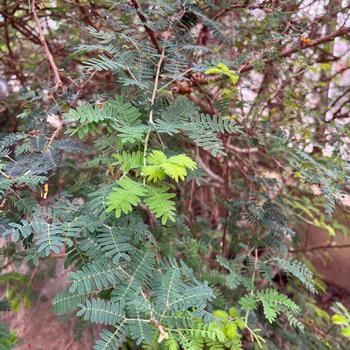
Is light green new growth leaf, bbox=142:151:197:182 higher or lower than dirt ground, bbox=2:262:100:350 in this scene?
higher

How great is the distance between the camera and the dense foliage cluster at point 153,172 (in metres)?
0.58

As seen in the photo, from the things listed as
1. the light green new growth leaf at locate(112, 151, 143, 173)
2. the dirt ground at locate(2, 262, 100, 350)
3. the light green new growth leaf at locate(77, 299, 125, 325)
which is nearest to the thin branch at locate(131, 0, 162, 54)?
the light green new growth leaf at locate(112, 151, 143, 173)

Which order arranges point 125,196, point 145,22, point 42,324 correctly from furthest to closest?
point 42,324
point 145,22
point 125,196

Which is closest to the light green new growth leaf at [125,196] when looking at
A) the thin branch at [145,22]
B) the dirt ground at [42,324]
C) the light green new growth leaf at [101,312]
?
the light green new growth leaf at [101,312]

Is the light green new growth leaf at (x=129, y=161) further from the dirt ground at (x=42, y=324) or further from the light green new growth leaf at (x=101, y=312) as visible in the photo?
the dirt ground at (x=42, y=324)

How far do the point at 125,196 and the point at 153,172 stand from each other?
0.18 feet

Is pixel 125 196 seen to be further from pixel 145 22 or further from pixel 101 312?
pixel 145 22

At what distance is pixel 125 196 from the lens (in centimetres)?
54

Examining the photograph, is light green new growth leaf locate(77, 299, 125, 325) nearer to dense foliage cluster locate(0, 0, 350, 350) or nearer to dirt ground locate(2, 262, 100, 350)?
dense foliage cluster locate(0, 0, 350, 350)

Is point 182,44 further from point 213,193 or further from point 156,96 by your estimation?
point 213,193

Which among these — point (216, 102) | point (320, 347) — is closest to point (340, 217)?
point (320, 347)

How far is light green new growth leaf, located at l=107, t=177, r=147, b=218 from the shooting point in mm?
527

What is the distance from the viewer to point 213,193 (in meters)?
1.87

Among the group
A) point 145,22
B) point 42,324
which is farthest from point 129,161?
point 42,324
